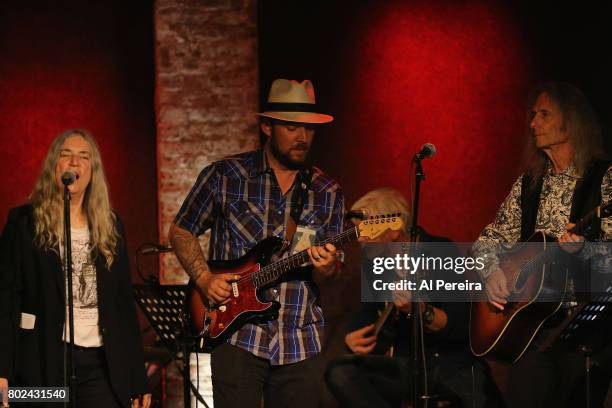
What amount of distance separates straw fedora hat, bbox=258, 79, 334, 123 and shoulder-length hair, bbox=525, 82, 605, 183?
113 centimetres

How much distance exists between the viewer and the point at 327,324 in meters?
6.51

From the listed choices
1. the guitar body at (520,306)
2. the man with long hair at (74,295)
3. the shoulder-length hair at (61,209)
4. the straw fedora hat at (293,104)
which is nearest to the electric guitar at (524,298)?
the guitar body at (520,306)

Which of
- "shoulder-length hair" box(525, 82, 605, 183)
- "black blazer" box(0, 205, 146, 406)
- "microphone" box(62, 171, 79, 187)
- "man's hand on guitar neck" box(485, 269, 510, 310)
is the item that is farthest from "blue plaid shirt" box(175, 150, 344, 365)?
"shoulder-length hair" box(525, 82, 605, 183)

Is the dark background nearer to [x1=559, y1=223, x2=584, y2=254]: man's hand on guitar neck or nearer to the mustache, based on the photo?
the mustache

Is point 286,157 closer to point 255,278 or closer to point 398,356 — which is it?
point 255,278

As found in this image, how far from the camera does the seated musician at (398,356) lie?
5328 millimetres

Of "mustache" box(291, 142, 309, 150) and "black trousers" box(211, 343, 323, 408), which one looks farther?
"mustache" box(291, 142, 309, 150)

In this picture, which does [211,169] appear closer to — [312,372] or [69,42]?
[312,372]

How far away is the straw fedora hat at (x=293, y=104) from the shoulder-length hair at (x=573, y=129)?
1133 mm

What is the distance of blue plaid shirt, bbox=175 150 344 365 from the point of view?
422cm

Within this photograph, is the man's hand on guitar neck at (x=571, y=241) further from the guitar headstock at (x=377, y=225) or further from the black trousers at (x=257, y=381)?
the black trousers at (x=257, y=381)

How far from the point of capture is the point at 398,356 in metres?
5.64

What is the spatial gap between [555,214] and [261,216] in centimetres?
153

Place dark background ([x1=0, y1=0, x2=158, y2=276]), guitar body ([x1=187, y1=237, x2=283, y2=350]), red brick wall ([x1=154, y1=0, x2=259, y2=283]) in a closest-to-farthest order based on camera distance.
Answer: guitar body ([x1=187, y1=237, x2=283, y2=350]), red brick wall ([x1=154, y1=0, x2=259, y2=283]), dark background ([x1=0, y1=0, x2=158, y2=276])
